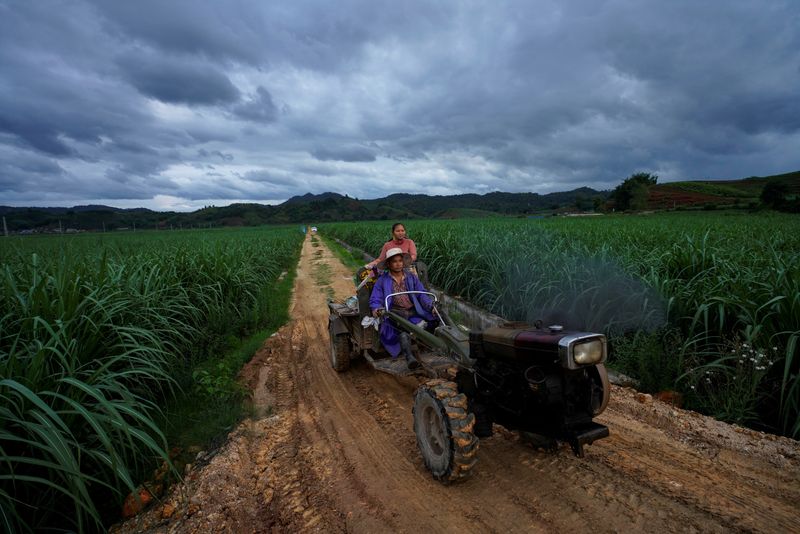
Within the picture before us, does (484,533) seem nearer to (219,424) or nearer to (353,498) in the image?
(353,498)

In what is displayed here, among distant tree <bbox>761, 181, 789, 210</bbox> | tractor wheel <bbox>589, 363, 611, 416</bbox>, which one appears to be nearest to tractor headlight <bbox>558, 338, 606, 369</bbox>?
tractor wheel <bbox>589, 363, 611, 416</bbox>

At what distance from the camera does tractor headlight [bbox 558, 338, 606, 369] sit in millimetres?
2149

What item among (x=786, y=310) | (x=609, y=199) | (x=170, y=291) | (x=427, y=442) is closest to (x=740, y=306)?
(x=786, y=310)

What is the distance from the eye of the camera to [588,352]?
2.19 m

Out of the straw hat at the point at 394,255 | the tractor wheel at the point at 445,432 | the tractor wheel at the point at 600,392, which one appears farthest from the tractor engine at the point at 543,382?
the straw hat at the point at 394,255


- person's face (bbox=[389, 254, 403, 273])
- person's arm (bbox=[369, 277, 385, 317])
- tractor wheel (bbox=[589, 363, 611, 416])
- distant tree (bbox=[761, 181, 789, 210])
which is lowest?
tractor wheel (bbox=[589, 363, 611, 416])

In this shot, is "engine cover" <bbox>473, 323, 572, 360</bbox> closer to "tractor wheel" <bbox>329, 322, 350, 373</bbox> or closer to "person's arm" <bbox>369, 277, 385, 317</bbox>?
"person's arm" <bbox>369, 277, 385, 317</bbox>

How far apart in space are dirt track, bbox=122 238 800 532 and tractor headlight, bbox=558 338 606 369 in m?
1.02

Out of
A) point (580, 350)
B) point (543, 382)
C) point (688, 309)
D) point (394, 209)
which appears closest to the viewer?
point (580, 350)

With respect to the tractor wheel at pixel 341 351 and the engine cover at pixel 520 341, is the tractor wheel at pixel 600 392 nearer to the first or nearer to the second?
the engine cover at pixel 520 341

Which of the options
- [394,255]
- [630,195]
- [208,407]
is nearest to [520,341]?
[394,255]

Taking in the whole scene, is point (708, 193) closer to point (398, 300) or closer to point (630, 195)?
point (630, 195)

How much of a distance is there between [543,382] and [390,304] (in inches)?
94.1

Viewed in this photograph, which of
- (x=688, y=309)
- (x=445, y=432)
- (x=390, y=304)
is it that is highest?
(x=390, y=304)
